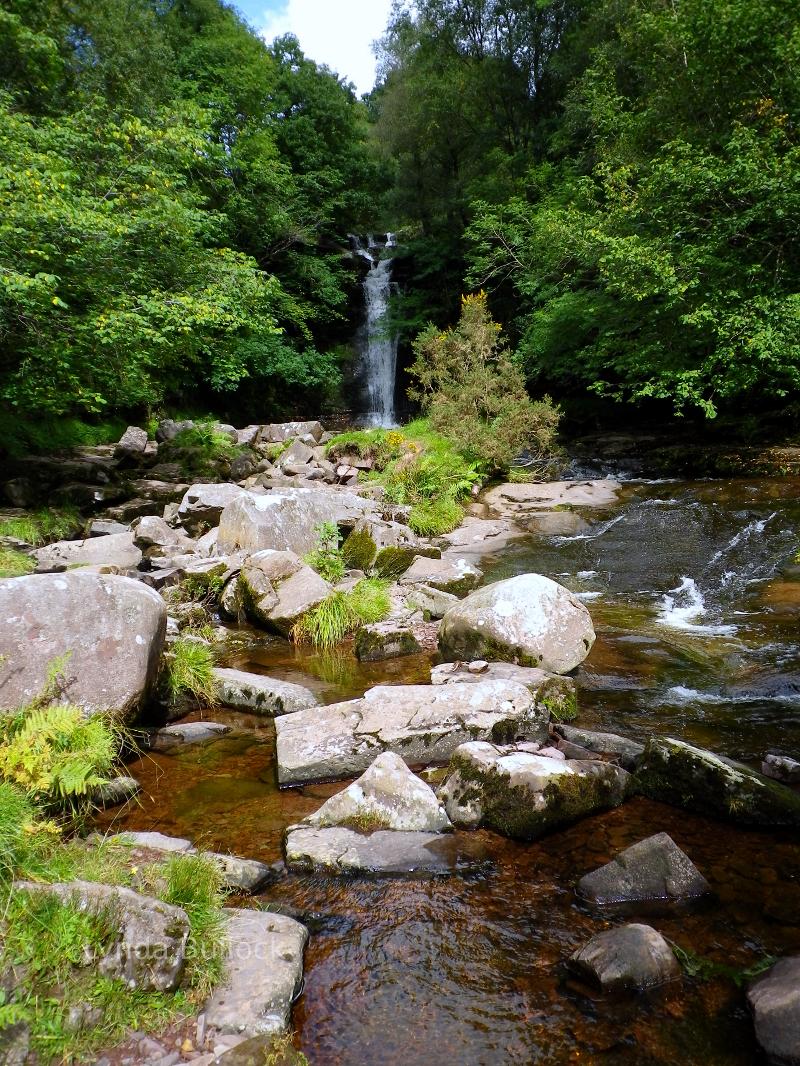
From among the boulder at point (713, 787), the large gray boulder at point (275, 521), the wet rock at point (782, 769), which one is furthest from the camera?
the large gray boulder at point (275, 521)

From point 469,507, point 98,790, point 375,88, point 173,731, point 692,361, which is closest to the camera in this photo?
point 98,790

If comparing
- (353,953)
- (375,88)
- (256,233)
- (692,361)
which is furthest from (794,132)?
(375,88)

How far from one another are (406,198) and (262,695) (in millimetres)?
29021

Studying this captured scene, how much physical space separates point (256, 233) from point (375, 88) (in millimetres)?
27321

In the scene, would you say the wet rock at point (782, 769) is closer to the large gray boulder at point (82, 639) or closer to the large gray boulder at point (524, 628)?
the large gray boulder at point (524, 628)

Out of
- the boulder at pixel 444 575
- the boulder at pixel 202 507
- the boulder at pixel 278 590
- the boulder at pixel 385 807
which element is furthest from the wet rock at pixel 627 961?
the boulder at pixel 202 507

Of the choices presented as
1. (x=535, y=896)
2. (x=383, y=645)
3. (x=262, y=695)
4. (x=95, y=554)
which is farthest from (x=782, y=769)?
(x=95, y=554)

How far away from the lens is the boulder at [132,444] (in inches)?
633

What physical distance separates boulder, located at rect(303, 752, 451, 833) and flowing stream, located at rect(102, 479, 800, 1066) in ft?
1.15

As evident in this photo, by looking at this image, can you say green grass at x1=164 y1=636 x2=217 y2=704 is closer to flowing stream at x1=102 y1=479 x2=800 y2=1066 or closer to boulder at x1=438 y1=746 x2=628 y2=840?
flowing stream at x1=102 y1=479 x2=800 y2=1066

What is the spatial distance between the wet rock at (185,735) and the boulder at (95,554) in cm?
397

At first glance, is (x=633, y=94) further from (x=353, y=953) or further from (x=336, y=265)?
(x=353, y=953)

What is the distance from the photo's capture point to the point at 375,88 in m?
43.0

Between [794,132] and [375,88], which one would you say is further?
[375,88]
